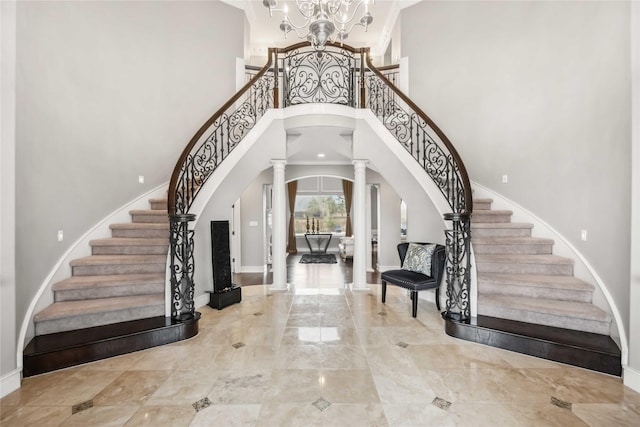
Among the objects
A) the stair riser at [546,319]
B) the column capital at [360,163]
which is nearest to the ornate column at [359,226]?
the column capital at [360,163]

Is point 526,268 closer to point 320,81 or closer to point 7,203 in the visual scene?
point 320,81

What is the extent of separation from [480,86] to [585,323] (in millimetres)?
3705

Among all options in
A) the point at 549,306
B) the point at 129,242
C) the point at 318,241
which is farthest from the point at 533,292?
the point at 318,241

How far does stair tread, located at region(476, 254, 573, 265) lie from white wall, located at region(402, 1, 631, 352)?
25cm

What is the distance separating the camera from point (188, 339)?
3107 millimetres

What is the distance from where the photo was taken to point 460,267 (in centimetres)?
327

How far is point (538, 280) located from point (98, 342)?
4.45 m

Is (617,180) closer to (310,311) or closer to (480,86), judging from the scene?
(480,86)

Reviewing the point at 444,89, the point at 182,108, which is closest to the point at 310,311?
the point at 182,108

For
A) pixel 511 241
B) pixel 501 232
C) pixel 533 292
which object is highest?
pixel 501 232

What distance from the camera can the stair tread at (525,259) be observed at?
3.31 metres

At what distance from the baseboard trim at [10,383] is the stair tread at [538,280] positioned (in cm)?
438

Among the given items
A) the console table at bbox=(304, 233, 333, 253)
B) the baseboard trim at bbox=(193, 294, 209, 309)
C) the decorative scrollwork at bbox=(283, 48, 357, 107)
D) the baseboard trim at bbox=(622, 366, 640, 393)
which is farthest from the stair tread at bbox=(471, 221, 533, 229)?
the console table at bbox=(304, 233, 333, 253)

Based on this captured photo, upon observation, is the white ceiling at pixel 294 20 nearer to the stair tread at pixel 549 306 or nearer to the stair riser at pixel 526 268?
the stair riser at pixel 526 268
